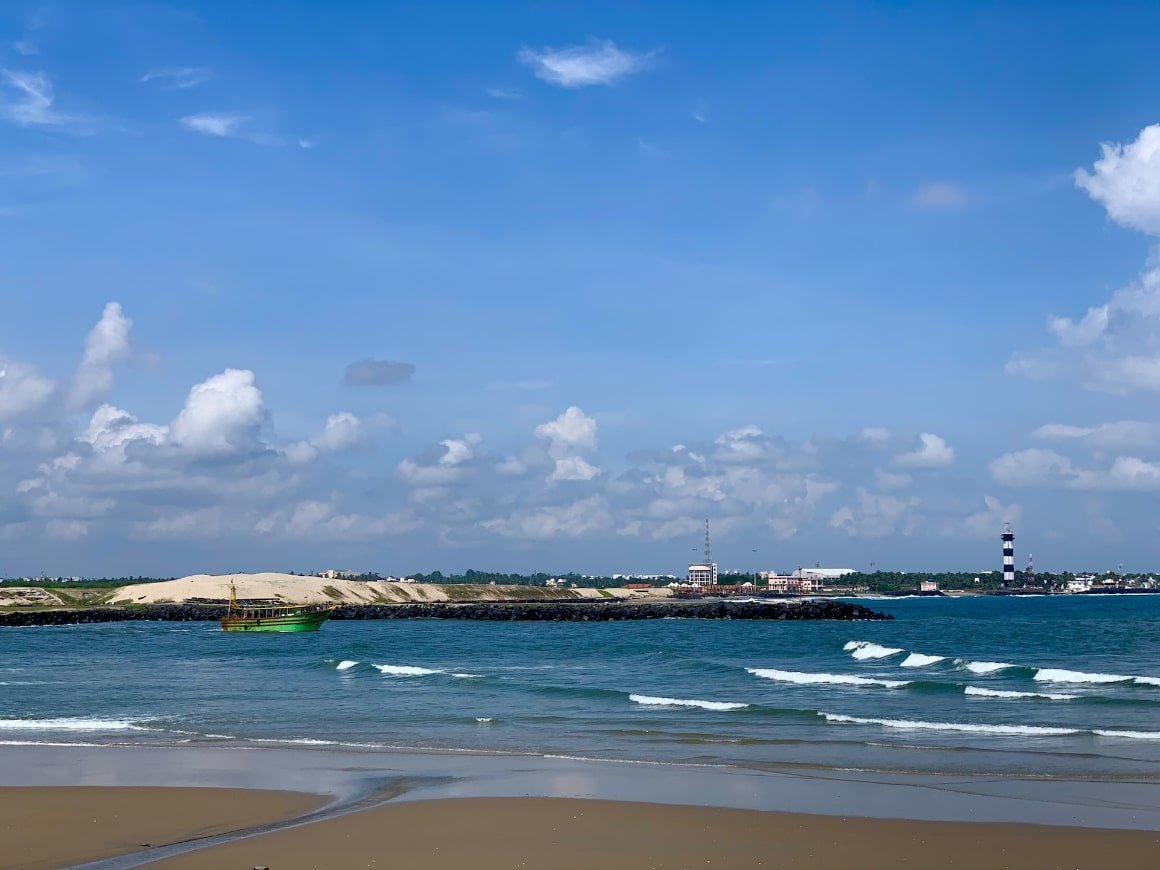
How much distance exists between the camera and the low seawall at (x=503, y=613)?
379 feet

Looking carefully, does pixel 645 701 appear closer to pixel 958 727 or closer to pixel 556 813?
pixel 958 727

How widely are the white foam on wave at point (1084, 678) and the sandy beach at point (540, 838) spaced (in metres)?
26.2

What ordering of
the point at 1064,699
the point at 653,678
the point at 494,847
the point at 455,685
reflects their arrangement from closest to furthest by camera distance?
1. the point at 494,847
2. the point at 1064,699
3. the point at 455,685
4. the point at 653,678

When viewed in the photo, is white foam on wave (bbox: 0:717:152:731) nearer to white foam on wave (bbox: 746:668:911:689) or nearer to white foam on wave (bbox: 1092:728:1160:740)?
white foam on wave (bbox: 746:668:911:689)

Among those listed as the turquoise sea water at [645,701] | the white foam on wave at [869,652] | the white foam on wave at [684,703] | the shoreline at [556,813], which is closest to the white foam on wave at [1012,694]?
the turquoise sea water at [645,701]

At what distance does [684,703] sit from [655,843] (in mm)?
19783

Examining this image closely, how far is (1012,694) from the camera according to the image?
3622cm

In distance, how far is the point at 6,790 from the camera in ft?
62.1

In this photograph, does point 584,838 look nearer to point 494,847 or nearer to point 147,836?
point 494,847

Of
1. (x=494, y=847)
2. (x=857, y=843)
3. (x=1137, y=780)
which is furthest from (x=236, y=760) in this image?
(x=1137, y=780)

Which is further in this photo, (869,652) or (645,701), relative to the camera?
(869,652)

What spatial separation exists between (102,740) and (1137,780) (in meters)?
21.5

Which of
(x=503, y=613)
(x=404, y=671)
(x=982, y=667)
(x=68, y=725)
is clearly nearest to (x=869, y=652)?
(x=982, y=667)

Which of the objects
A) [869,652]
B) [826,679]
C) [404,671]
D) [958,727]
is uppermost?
[958,727]
